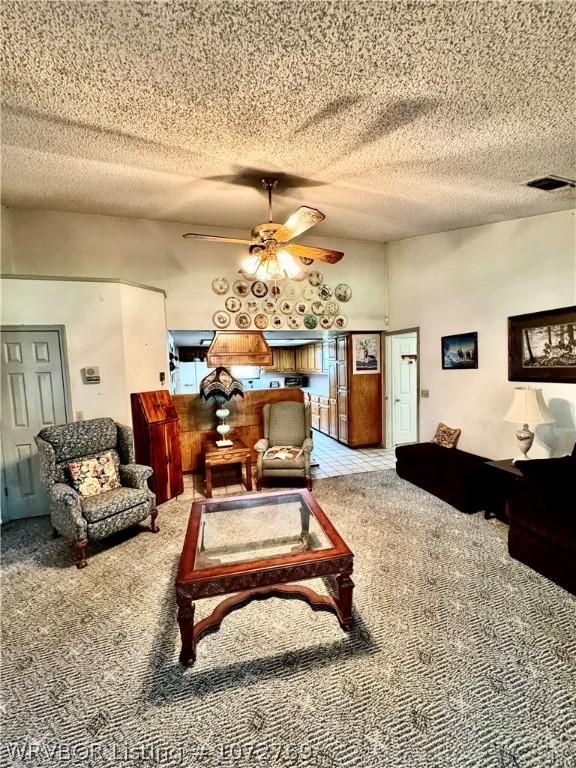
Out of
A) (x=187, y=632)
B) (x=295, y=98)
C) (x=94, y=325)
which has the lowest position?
(x=187, y=632)

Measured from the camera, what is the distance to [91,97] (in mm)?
1885

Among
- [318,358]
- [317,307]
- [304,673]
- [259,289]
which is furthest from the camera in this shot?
[318,358]

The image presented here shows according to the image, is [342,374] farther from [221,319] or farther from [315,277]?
[221,319]

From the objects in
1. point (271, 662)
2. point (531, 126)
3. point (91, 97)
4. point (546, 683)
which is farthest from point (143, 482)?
point (531, 126)

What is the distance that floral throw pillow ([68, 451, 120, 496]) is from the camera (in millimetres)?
3029

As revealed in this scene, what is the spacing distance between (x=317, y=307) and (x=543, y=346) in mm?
2838

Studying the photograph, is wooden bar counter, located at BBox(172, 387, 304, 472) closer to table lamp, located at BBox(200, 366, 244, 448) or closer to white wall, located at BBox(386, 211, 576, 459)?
table lamp, located at BBox(200, 366, 244, 448)

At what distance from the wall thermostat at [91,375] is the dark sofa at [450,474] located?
3731 millimetres

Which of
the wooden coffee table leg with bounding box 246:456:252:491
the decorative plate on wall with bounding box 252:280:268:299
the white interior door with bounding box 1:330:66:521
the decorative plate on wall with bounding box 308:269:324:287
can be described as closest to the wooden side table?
the wooden coffee table leg with bounding box 246:456:252:491

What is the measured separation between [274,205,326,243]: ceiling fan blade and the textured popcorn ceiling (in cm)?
53

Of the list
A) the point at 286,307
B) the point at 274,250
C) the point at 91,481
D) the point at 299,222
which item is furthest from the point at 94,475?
the point at 286,307

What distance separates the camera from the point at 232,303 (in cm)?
469

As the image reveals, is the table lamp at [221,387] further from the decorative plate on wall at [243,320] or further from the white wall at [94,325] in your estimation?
the white wall at [94,325]

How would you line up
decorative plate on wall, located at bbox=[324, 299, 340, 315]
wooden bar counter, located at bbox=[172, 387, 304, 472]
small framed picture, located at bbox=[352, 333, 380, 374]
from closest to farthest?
wooden bar counter, located at bbox=[172, 387, 304, 472] → decorative plate on wall, located at bbox=[324, 299, 340, 315] → small framed picture, located at bbox=[352, 333, 380, 374]
